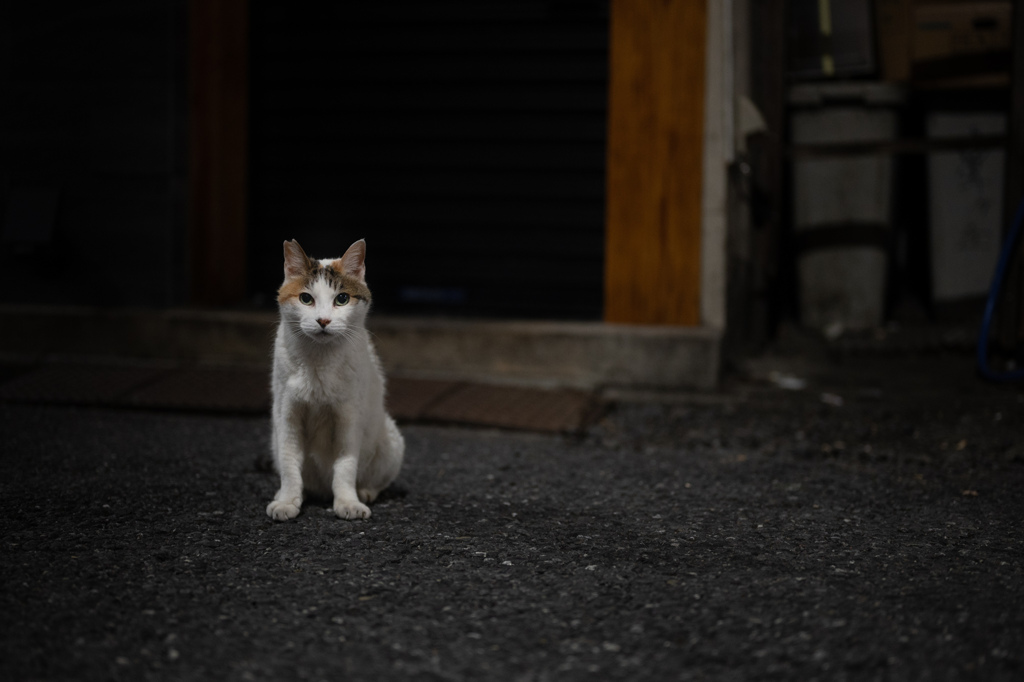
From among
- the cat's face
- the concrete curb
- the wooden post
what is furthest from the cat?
the wooden post

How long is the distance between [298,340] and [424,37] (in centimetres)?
358

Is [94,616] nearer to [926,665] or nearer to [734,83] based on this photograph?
[926,665]

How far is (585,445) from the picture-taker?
452 cm

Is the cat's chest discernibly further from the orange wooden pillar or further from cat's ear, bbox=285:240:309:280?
the orange wooden pillar

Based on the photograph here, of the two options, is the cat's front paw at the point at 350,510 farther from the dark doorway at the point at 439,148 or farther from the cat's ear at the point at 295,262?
the dark doorway at the point at 439,148

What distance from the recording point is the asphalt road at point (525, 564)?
201 centimetres

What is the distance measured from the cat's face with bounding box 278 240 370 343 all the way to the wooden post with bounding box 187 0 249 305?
3.29 meters

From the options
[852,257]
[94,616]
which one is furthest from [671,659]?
[852,257]

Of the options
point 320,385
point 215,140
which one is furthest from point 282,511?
point 215,140

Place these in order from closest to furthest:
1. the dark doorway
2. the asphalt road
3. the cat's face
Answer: the asphalt road → the cat's face → the dark doorway

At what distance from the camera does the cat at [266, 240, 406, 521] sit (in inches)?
115

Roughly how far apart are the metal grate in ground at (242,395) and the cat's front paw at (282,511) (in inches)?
72.9

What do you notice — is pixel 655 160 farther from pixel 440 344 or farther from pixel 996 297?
pixel 996 297

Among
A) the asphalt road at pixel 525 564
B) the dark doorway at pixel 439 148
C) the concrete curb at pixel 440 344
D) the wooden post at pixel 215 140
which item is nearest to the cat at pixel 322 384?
the asphalt road at pixel 525 564
